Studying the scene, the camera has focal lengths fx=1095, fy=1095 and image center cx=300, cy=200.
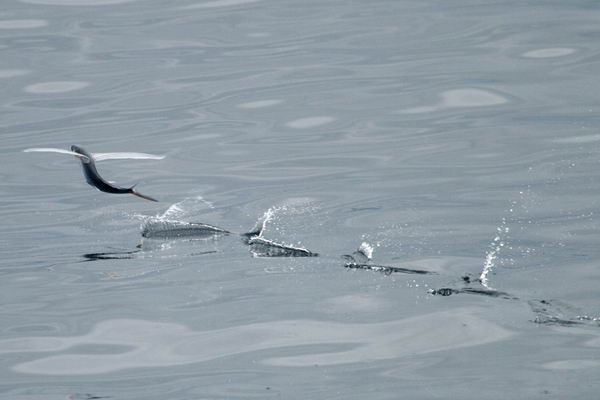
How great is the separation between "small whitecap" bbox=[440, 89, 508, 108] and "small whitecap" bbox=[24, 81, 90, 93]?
413 cm

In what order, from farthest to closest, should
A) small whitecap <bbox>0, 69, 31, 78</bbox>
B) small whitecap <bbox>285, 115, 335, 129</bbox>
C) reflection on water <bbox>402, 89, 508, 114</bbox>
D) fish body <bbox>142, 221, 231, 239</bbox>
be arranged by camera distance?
1. small whitecap <bbox>0, 69, 31, 78</bbox>
2. reflection on water <bbox>402, 89, 508, 114</bbox>
3. small whitecap <bbox>285, 115, 335, 129</bbox>
4. fish body <bbox>142, 221, 231, 239</bbox>

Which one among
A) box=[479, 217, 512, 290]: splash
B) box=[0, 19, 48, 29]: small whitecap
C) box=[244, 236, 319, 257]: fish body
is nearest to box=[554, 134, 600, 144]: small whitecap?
box=[479, 217, 512, 290]: splash

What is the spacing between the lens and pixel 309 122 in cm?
1081

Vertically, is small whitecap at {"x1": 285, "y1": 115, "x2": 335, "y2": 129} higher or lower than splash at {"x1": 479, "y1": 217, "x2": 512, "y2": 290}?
higher

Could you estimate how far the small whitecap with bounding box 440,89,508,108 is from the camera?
431 inches

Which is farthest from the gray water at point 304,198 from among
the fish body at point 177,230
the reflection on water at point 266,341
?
the fish body at point 177,230

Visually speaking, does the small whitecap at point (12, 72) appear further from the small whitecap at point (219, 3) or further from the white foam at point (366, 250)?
the white foam at point (366, 250)

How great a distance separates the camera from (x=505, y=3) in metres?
14.6

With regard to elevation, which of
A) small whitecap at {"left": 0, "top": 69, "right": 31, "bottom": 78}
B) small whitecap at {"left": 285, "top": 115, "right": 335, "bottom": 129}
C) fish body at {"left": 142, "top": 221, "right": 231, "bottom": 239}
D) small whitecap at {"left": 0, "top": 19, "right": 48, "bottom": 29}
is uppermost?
small whitecap at {"left": 0, "top": 19, "right": 48, "bottom": 29}

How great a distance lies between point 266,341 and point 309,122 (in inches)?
216

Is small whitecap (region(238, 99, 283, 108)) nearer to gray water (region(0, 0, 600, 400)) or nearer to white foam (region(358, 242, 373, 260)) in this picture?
gray water (region(0, 0, 600, 400))

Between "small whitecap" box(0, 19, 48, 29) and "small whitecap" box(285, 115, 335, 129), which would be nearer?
"small whitecap" box(285, 115, 335, 129)

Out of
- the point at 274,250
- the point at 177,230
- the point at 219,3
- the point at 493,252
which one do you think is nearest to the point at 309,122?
the point at 177,230

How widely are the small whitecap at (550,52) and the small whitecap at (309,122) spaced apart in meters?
2.91
